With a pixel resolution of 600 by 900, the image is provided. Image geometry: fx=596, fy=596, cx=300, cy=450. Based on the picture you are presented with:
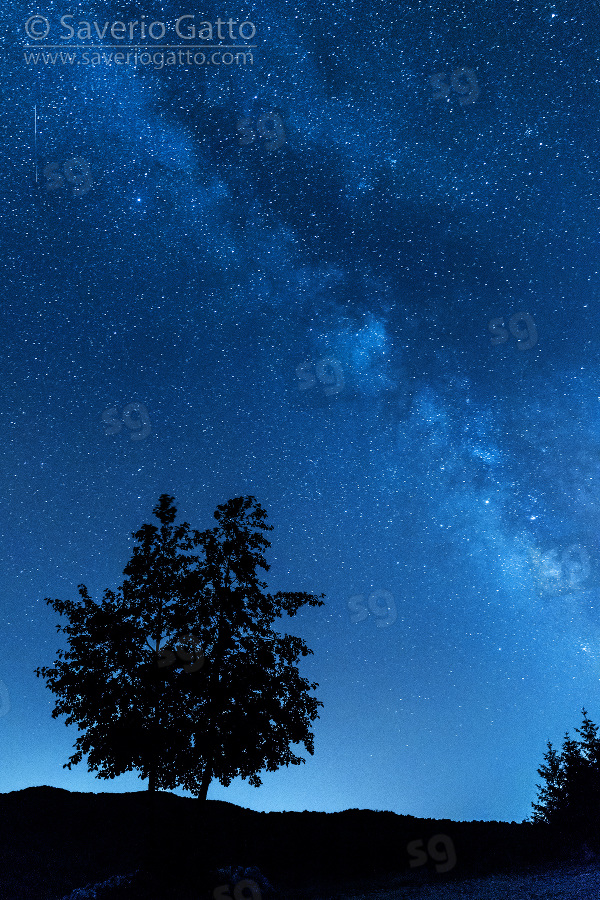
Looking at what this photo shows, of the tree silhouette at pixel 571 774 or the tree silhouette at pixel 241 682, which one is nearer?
the tree silhouette at pixel 241 682

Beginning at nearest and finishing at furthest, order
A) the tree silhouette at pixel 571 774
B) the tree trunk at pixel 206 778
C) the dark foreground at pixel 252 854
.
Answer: the dark foreground at pixel 252 854 < the tree trunk at pixel 206 778 < the tree silhouette at pixel 571 774

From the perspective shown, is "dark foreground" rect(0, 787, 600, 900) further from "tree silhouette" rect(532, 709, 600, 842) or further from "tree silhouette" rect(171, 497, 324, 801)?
"tree silhouette" rect(532, 709, 600, 842)

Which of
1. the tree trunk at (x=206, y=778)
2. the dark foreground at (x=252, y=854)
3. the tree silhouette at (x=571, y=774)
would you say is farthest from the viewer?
the tree silhouette at (x=571, y=774)

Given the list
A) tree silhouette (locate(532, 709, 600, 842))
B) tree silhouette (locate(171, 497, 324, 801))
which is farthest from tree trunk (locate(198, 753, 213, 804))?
tree silhouette (locate(532, 709, 600, 842))

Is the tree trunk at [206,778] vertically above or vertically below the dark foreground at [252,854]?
above

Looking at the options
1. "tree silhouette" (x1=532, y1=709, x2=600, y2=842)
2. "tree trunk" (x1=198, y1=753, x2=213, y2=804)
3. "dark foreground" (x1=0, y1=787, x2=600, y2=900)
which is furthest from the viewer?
"tree silhouette" (x1=532, y1=709, x2=600, y2=842)

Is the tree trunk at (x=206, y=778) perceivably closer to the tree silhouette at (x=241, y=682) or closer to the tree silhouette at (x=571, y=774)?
the tree silhouette at (x=241, y=682)

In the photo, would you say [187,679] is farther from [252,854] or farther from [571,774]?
[571,774]

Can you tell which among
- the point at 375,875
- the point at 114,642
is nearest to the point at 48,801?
the point at 114,642

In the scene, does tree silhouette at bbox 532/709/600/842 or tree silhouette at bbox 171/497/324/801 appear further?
tree silhouette at bbox 532/709/600/842

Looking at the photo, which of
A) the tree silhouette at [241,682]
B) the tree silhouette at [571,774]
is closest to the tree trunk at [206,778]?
the tree silhouette at [241,682]

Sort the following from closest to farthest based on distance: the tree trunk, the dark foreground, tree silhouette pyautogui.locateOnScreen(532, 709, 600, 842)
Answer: the dark foreground, the tree trunk, tree silhouette pyautogui.locateOnScreen(532, 709, 600, 842)

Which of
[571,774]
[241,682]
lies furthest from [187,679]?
[571,774]

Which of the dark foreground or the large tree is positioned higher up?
the large tree
